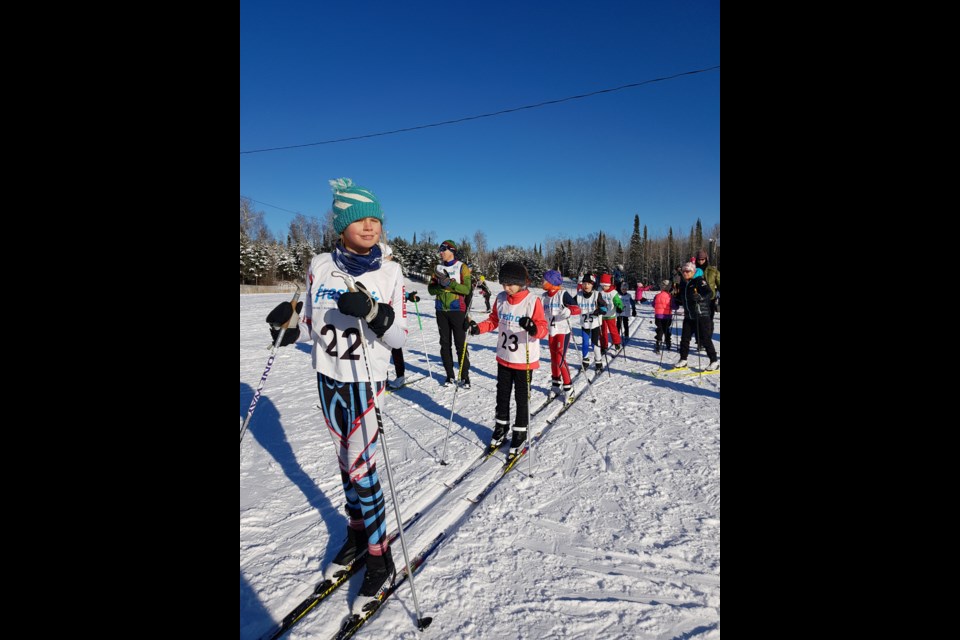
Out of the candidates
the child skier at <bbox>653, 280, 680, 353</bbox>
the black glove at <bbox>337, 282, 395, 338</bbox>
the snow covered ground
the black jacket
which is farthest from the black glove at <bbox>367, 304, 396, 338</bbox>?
the child skier at <bbox>653, 280, 680, 353</bbox>

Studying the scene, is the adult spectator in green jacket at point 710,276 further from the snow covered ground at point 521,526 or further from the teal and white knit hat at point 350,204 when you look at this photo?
the teal and white knit hat at point 350,204

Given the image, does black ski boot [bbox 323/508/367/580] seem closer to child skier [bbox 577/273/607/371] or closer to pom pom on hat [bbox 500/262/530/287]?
pom pom on hat [bbox 500/262/530/287]

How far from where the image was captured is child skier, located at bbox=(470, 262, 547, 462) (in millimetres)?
4301

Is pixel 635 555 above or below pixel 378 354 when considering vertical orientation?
below

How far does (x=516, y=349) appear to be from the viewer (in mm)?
4336

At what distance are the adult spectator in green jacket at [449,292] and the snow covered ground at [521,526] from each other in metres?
1.43

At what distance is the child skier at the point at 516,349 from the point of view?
169 inches

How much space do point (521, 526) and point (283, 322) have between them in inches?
86.5

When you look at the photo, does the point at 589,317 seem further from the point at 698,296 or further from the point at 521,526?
the point at 521,526

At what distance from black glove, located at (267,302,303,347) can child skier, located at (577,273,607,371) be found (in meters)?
6.19
